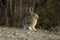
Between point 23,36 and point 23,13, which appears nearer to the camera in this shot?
point 23,36

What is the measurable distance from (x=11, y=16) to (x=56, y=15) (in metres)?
4.33

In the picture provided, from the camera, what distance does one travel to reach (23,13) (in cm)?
1327

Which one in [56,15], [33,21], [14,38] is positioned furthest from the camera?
[56,15]

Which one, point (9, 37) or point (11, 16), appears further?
point (11, 16)

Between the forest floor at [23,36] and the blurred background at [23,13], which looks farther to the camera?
the blurred background at [23,13]

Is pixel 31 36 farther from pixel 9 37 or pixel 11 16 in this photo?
pixel 11 16

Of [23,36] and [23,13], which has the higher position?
[23,36]

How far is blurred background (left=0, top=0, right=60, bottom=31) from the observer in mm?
13170

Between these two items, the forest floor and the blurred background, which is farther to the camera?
the blurred background

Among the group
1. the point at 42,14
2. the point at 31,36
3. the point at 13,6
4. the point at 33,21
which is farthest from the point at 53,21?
the point at 31,36

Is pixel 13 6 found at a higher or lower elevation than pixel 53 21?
higher

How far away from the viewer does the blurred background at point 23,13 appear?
43.2ft

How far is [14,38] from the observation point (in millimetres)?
8742

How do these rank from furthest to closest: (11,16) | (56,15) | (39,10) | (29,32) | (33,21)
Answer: (56,15), (39,10), (11,16), (33,21), (29,32)
